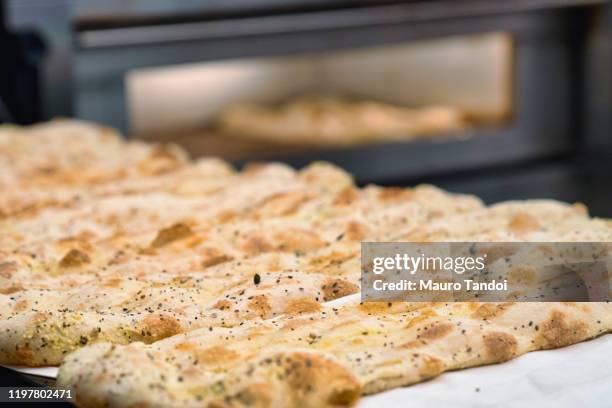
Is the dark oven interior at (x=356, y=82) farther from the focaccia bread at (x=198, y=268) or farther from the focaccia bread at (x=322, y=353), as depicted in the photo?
the focaccia bread at (x=322, y=353)

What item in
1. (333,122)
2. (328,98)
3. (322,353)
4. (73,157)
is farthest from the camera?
(328,98)

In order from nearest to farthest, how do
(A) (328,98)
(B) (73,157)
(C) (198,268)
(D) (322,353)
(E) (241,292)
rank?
1. (D) (322,353)
2. (E) (241,292)
3. (C) (198,268)
4. (B) (73,157)
5. (A) (328,98)

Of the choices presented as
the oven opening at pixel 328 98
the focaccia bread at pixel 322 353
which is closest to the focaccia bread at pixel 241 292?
the focaccia bread at pixel 322 353

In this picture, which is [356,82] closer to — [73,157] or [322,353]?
[73,157]

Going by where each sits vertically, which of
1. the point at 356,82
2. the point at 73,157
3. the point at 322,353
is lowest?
the point at 322,353

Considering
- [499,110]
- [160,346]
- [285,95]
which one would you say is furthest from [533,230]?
[499,110]

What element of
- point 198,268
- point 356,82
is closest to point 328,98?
point 356,82
